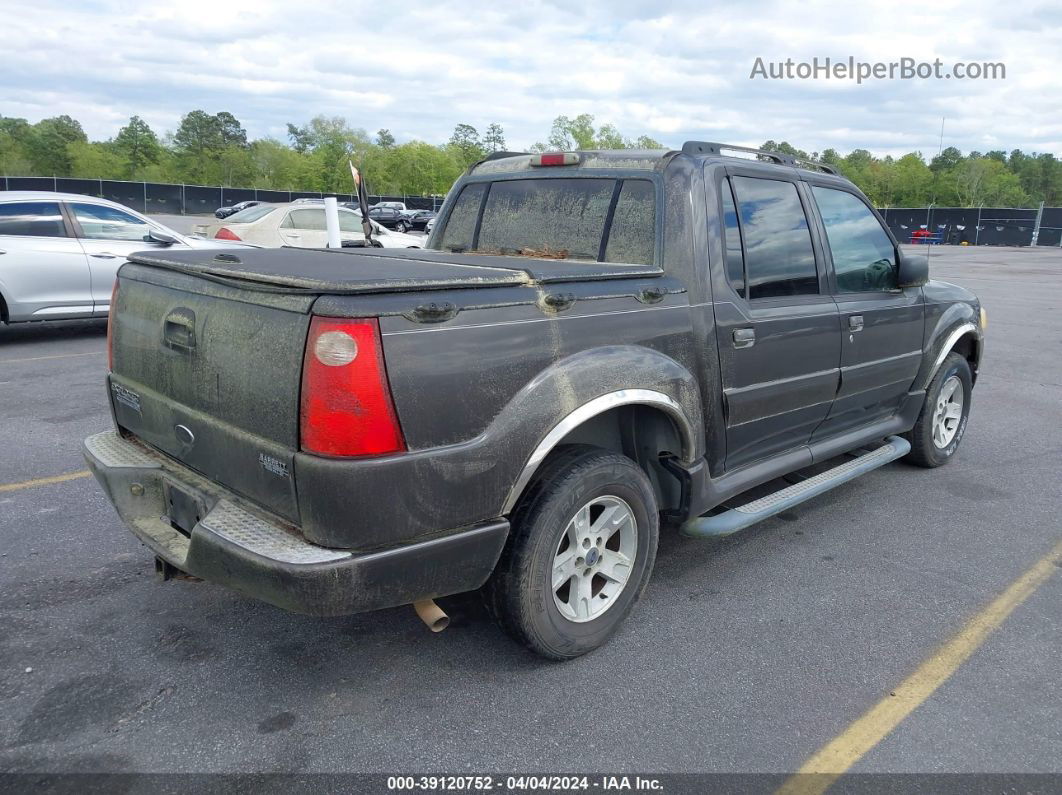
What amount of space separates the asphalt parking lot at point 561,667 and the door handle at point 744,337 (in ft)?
3.74

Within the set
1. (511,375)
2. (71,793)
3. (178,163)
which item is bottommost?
(71,793)

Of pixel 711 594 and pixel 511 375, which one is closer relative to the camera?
pixel 511 375

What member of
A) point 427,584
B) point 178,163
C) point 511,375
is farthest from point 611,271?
point 178,163

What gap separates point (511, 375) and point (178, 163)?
101 meters

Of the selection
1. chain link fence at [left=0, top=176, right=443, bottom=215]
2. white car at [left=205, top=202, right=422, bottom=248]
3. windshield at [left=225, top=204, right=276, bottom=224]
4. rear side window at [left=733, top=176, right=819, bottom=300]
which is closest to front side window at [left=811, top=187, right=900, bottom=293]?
rear side window at [left=733, top=176, right=819, bottom=300]

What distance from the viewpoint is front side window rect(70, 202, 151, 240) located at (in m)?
9.11

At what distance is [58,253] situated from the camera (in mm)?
8812

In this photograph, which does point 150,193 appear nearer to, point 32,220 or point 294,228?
point 294,228

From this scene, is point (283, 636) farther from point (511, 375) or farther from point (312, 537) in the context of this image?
point (511, 375)

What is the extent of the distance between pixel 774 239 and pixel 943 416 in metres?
2.48

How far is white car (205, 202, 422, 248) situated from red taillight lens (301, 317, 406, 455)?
12.2 m

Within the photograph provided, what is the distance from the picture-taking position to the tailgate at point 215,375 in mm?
2436

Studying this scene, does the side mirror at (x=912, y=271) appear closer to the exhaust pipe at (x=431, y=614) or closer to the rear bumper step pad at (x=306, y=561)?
the rear bumper step pad at (x=306, y=561)

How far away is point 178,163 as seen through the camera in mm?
90875
